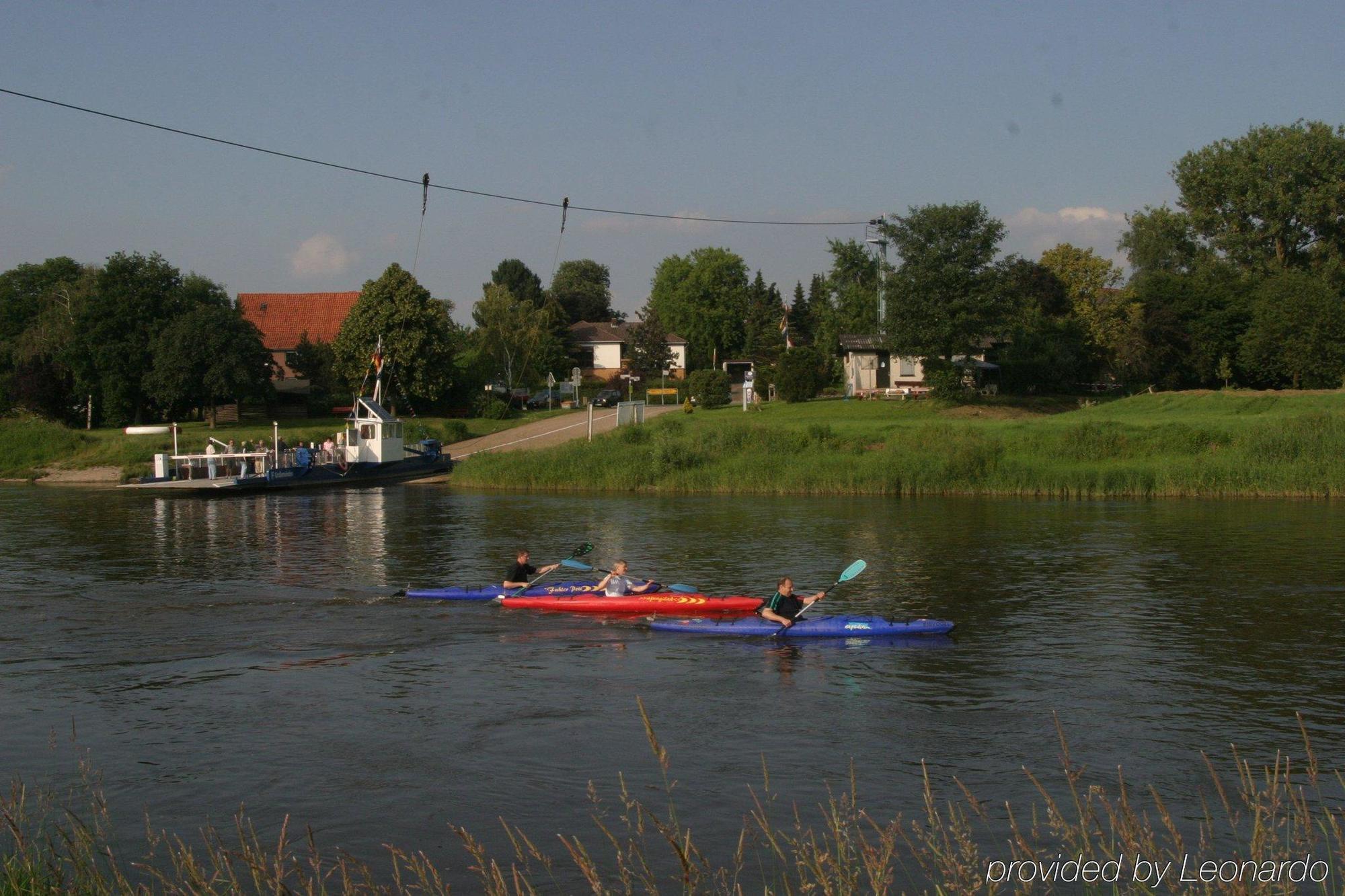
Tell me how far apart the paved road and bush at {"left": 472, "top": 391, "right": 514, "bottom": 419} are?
2702 mm

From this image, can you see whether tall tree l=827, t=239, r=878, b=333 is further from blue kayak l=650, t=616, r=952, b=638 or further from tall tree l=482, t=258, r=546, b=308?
blue kayak l=650, t=616, r=952, b=638

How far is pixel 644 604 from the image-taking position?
73.7ft

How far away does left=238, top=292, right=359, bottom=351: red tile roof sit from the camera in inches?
3674

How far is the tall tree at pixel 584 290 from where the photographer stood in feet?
459

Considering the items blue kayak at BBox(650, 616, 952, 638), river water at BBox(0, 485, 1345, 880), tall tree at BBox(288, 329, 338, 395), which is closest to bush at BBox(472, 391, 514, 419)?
tall tree at BBox(288, 329, 338, 395)

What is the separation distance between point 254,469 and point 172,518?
10.6 meters

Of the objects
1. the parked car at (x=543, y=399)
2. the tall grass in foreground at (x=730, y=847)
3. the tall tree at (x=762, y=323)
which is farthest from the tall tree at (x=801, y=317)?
the tall grass in foreground at (x=730, y=847)

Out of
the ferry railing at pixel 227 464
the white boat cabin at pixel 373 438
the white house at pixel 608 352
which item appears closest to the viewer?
the ferry railing at pixel 227 464

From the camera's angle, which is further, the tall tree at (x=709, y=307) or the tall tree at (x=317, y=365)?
the tall tree at (x=709, y=307)

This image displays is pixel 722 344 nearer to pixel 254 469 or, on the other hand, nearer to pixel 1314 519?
pixel 254 469

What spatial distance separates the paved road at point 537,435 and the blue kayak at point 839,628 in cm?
3641

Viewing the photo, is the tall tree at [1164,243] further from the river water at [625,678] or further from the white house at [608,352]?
the river water at [625,678]

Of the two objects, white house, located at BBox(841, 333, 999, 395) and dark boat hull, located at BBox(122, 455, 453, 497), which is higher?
white house, located at BBox(841, 333, 999, 395)

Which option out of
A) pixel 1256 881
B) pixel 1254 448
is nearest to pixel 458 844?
pixel 1256 881
